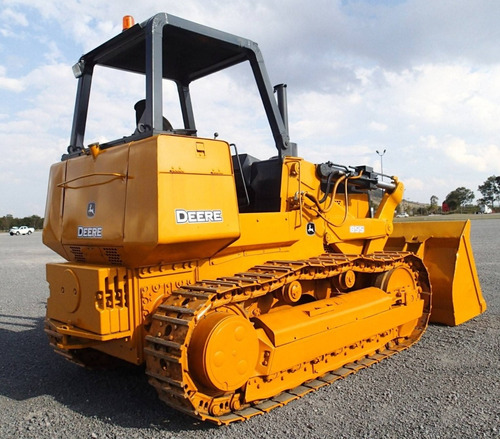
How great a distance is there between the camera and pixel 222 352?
389 centimetres

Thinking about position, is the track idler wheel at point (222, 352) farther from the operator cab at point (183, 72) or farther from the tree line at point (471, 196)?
the tree line at point (471, 196)

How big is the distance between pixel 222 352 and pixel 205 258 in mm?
996

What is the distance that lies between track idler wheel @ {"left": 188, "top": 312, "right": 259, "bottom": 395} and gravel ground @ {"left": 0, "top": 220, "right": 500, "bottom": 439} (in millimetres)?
405

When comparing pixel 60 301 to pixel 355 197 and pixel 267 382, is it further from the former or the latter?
pixel 355 197

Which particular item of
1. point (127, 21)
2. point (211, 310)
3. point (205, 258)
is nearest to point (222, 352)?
point (211, 310)

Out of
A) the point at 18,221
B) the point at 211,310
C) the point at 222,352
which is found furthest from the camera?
the point at 18,221

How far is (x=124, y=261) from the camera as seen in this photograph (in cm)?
414

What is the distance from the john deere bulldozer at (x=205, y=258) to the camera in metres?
3.91

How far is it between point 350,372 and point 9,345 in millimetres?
4680

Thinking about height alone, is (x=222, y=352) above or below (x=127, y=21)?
below

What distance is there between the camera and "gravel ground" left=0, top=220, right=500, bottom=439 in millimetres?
3922

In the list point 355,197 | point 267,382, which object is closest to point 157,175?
point 267,382

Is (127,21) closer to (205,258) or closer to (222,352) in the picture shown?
(205,258)

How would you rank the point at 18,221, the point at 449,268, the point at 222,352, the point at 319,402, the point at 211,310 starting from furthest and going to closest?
1. the point at 18,221
2. the point at 449,268
3. the point at 319,402
4. the point at 211,310
5. the point at 222,352
